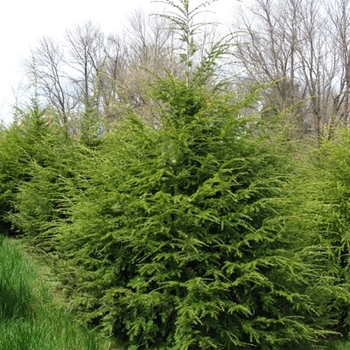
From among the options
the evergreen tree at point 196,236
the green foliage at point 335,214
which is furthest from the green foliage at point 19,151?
the green foliage at point 335,214

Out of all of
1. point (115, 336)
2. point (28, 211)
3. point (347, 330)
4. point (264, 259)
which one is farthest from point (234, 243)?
point (28, 211)

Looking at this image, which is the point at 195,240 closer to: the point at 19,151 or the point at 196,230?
the point at 196,230

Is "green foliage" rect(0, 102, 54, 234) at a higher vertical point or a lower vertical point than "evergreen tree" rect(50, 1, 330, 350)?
higher

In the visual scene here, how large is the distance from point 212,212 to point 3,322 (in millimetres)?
1828

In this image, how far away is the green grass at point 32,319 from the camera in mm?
2816

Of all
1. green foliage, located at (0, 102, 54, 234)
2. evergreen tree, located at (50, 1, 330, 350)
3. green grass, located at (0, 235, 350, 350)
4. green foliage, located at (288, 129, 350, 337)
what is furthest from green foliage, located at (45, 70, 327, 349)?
green foliage, located at (0, 102, 54, 234)

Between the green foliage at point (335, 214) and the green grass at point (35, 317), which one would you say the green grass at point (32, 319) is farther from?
the green foliage at point (335, 214)

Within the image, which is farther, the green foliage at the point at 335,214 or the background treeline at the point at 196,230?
the green foliage at the point at 335,214

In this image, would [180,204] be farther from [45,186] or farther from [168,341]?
[45,186]

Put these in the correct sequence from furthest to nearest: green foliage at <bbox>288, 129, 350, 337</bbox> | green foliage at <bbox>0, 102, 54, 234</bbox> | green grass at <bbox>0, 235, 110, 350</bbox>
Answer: green foliage at <bbox>0, 102, 54, 234</bbox> < green foliage at <bbox>288, 129, 350, 337</bbox> < green grass at <bbox>0, 235, 110, 350</bbox>

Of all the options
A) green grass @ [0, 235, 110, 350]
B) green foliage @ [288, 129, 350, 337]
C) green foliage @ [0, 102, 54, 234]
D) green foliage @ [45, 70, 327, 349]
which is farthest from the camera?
green foliage @ [0, 102, 54, 234]

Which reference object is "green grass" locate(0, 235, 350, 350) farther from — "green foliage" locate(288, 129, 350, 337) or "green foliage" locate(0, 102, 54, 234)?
"green foliage" locate(0, 102, 54, 234)

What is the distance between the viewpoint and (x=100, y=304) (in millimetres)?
3641

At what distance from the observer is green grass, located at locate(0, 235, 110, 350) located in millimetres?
2816
